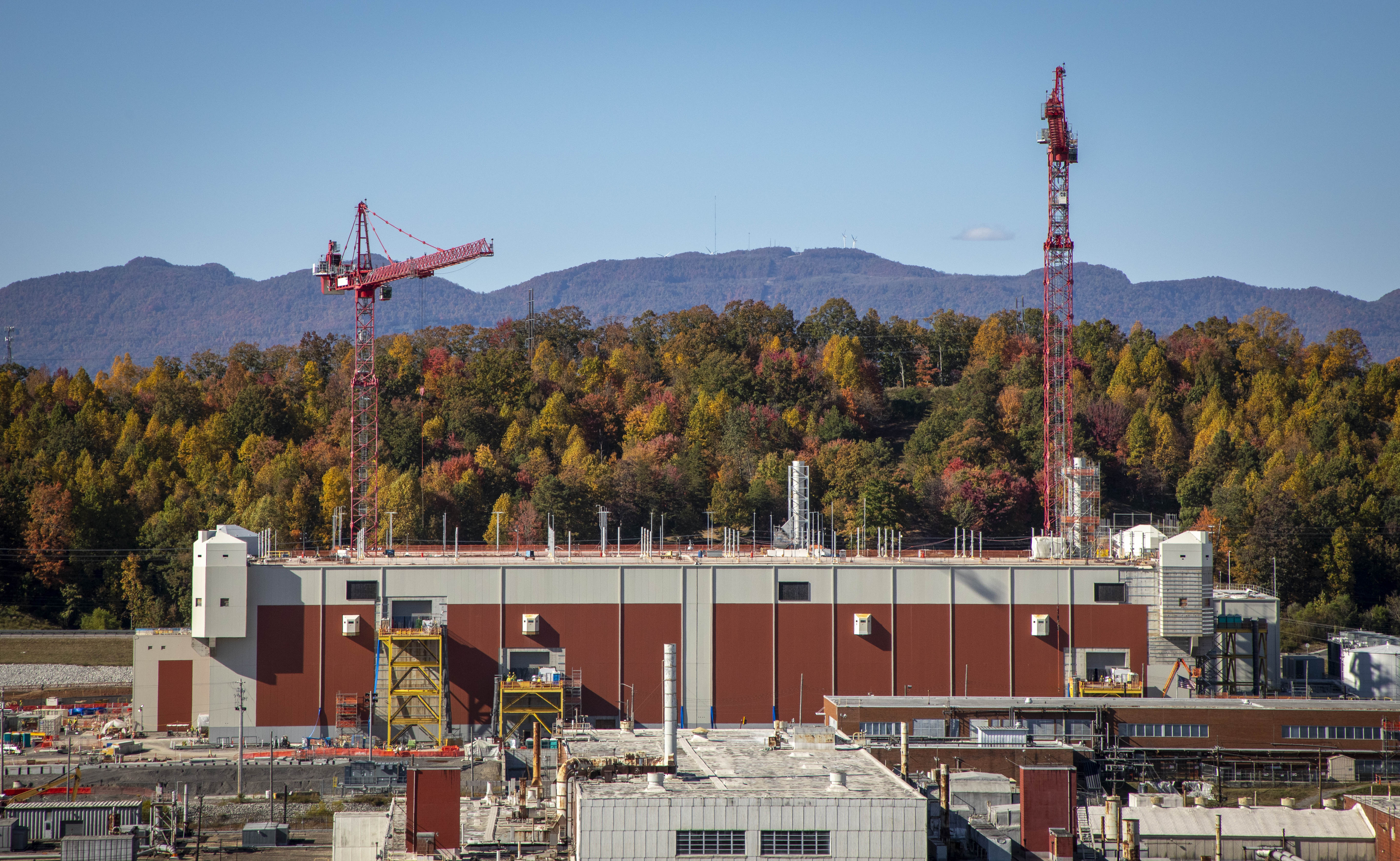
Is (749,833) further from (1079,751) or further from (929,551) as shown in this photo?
(929,551)

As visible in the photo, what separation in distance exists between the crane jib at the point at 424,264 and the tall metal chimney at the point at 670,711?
41992 mm

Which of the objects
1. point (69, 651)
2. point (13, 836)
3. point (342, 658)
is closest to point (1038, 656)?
point (342, 658)

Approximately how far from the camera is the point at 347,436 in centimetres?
10219

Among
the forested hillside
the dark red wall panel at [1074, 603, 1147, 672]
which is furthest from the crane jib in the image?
the dark red wall panel at [1074, 603, 1147, 672]

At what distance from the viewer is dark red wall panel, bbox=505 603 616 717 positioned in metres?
52.8

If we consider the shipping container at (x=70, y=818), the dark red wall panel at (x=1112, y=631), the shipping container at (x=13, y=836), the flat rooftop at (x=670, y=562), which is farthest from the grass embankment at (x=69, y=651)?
the dark red wall panel at (x=1112, y=631)

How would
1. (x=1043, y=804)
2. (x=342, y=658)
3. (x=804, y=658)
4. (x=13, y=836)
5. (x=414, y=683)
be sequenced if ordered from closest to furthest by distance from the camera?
(x=1043, y=804) → (x=13, y=836) → (x=414, y=683) → (x=342, y=658) → (x=804, y=658)

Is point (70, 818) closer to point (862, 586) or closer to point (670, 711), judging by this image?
point (670, 711)

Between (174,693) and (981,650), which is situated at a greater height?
(981,650)

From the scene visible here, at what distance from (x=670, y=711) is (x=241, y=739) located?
18728 millimetres

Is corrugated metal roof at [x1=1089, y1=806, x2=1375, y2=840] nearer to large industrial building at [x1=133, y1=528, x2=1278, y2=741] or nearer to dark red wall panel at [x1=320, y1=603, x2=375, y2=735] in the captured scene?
large industrial building at [x1=133, y1=528, x2=1278, y2=741]

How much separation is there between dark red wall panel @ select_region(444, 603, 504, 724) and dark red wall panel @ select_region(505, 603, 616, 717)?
0.60 metres

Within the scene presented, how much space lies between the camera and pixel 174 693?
54.4 metres

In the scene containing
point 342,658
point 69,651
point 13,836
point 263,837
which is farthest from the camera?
point 69,651
